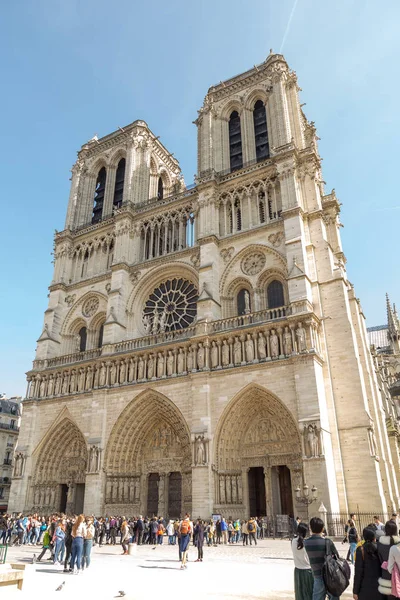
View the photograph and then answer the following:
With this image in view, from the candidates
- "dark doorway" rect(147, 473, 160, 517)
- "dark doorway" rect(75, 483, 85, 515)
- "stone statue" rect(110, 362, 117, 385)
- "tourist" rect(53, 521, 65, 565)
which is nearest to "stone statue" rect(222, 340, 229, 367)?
"stone statue" rect(110, 362, 117, 385)

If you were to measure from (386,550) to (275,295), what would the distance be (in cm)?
1711

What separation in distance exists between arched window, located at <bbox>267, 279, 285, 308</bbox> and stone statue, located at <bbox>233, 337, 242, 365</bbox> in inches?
113

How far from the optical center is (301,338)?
17.5 metres

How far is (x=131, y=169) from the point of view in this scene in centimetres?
2853

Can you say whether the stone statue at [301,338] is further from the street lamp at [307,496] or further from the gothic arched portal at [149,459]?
the gothic arched portal at [149,459]

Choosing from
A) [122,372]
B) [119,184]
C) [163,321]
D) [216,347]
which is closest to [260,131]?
[119,184]

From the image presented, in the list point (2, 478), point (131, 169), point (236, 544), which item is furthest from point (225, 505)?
point (2, 478)

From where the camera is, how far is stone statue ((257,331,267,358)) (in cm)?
1823

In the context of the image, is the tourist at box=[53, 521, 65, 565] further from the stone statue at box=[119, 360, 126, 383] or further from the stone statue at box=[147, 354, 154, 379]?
the stone statue at box=[119, 360, 126, 383]

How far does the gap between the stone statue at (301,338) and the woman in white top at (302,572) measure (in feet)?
42.3

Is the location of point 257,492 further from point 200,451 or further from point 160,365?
point 160,365

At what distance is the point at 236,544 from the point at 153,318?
12153 millimetres

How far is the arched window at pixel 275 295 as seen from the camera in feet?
68.0

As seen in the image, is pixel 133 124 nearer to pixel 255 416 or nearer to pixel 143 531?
pixel 255 416
